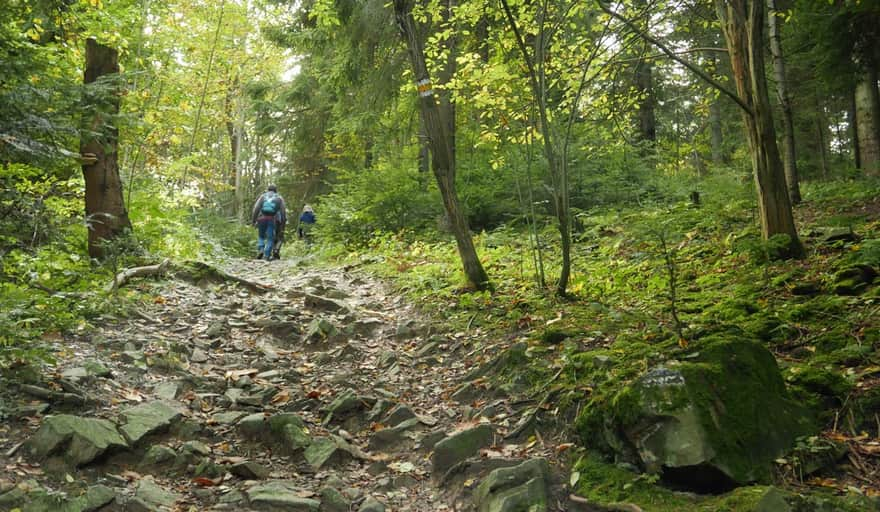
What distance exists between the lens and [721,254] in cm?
738

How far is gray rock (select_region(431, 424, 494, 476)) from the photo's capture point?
4244mm

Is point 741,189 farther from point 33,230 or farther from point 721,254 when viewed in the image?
point 33,230

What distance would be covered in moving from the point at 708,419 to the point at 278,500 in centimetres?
266

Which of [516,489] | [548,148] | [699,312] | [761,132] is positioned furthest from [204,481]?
[761,132]

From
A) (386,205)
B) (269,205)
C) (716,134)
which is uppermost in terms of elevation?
(716,134)

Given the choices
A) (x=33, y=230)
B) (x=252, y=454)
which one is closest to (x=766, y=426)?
(x=252, y=454)

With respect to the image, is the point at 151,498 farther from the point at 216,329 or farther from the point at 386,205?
the point at 386,205

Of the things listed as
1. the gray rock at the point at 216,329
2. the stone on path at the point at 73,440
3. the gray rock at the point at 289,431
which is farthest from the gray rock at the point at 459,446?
the gray rock at the point at 216,329

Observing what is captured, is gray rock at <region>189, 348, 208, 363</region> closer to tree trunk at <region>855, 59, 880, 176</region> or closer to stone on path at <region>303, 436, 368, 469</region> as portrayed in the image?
stone on path at <region>303, 436, 368, 469</region>

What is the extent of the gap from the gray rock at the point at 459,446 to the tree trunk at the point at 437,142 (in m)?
3.84

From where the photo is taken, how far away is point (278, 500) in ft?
12.3

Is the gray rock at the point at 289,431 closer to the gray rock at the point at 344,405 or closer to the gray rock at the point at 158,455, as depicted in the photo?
Answer: the gray rock at the point at 344,405

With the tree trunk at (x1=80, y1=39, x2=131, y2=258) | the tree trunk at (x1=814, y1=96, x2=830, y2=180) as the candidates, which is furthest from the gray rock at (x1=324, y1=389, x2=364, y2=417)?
the tree trunk at (x1=814, y1=96, x2=830, y2=180)

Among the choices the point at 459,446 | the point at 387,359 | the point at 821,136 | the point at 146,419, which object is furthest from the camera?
the point at 821,136
